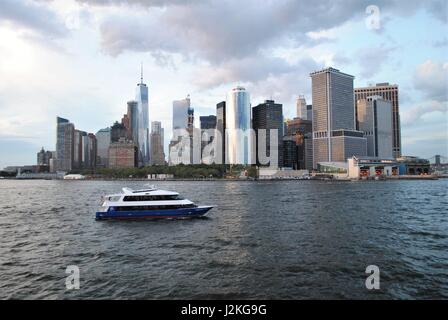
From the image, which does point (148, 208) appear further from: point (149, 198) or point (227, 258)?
point (227, 258)

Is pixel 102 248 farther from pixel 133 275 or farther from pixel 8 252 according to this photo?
pixel 133 275

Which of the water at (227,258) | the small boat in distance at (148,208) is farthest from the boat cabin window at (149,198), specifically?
the water at (227,258)

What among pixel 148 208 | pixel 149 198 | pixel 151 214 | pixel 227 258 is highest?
pixel 149 198

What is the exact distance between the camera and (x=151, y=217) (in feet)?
154

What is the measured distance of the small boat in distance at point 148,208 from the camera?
154 feet

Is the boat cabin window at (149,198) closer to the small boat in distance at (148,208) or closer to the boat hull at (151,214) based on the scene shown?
the small boat in distance at (148,208)

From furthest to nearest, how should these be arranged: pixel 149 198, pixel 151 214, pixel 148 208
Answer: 1. pixel 149 198
2. pixel 148 208
3. pixel 151 214

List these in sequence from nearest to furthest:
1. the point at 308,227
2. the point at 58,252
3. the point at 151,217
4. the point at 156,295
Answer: the point at 156,295 < the point at 58,252 < the point at 308,227 < the point at 151,217

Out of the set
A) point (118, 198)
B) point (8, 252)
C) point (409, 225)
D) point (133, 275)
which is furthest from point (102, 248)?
point (409, 225)

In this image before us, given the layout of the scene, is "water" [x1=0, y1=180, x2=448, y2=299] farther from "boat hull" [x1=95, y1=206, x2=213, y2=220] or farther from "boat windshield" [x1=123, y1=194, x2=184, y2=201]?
"boat windshield" [x1=123, y1=194, x2=184, y2=201]

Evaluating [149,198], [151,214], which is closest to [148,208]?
[151,214]

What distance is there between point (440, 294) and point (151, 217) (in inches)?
1387

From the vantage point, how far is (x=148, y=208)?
155 feet

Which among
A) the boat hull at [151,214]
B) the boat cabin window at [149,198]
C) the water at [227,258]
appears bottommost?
the water at [227,258]
